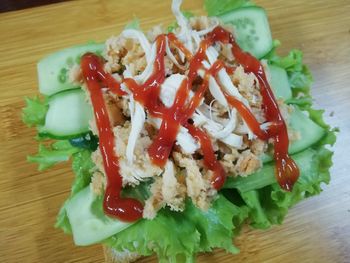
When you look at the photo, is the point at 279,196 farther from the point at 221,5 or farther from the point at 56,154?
the point at 221,5

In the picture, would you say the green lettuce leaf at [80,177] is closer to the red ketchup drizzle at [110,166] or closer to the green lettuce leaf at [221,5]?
the red ketchup drizzle at [110,166]

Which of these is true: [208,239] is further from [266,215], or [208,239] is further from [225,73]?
[225,73]

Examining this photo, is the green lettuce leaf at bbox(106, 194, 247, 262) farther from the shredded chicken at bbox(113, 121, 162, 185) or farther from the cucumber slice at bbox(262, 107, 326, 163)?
the cucumber slice at bbox(262, 107, 326, 163)

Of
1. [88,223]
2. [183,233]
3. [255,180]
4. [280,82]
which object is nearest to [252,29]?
[280,82]

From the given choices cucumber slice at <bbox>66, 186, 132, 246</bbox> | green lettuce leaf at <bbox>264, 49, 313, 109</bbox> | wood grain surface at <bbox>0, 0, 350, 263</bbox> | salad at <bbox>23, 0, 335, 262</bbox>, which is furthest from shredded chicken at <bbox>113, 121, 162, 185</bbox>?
green lettuce leaf at <bbox>264, 49, 313, 109</bbox>

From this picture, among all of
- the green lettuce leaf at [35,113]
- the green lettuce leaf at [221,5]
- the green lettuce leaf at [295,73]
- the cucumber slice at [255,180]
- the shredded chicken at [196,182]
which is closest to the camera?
the shredded chicken at [196,182]

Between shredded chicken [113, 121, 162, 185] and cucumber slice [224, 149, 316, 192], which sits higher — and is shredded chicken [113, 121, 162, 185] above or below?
above

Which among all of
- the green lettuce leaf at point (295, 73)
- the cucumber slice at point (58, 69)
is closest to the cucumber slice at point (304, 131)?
the green lettuce leaf at point (295, 73)
